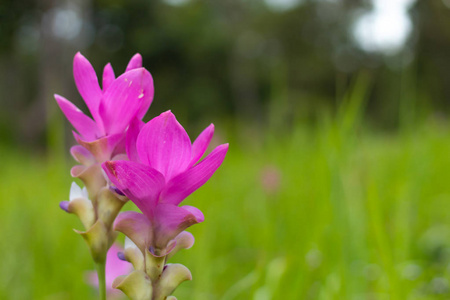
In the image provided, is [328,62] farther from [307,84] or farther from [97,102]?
[97,102]

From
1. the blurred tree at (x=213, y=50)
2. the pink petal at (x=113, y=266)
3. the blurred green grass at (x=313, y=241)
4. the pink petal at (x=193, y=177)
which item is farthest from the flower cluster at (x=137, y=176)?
the blurred tree at (x=213, y=50)

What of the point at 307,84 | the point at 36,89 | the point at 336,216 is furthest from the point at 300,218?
the point at 307,84

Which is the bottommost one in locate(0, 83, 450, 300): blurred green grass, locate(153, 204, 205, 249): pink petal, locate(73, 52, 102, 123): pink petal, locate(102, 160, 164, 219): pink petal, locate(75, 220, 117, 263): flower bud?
locate(75, 220, 117, 263): flower bud

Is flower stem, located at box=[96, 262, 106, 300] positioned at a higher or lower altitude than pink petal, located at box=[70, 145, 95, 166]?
lower

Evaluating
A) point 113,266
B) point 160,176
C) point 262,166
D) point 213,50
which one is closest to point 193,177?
point 160,176

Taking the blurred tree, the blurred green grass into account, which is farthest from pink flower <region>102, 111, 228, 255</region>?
the blurred tree

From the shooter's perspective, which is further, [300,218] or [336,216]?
[300,218]

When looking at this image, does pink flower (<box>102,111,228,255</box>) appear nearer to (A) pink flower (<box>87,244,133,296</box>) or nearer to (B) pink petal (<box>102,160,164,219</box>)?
(B) pink petal (<box>102,160,164,219</box>)

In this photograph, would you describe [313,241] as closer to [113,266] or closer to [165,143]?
[113,266]
